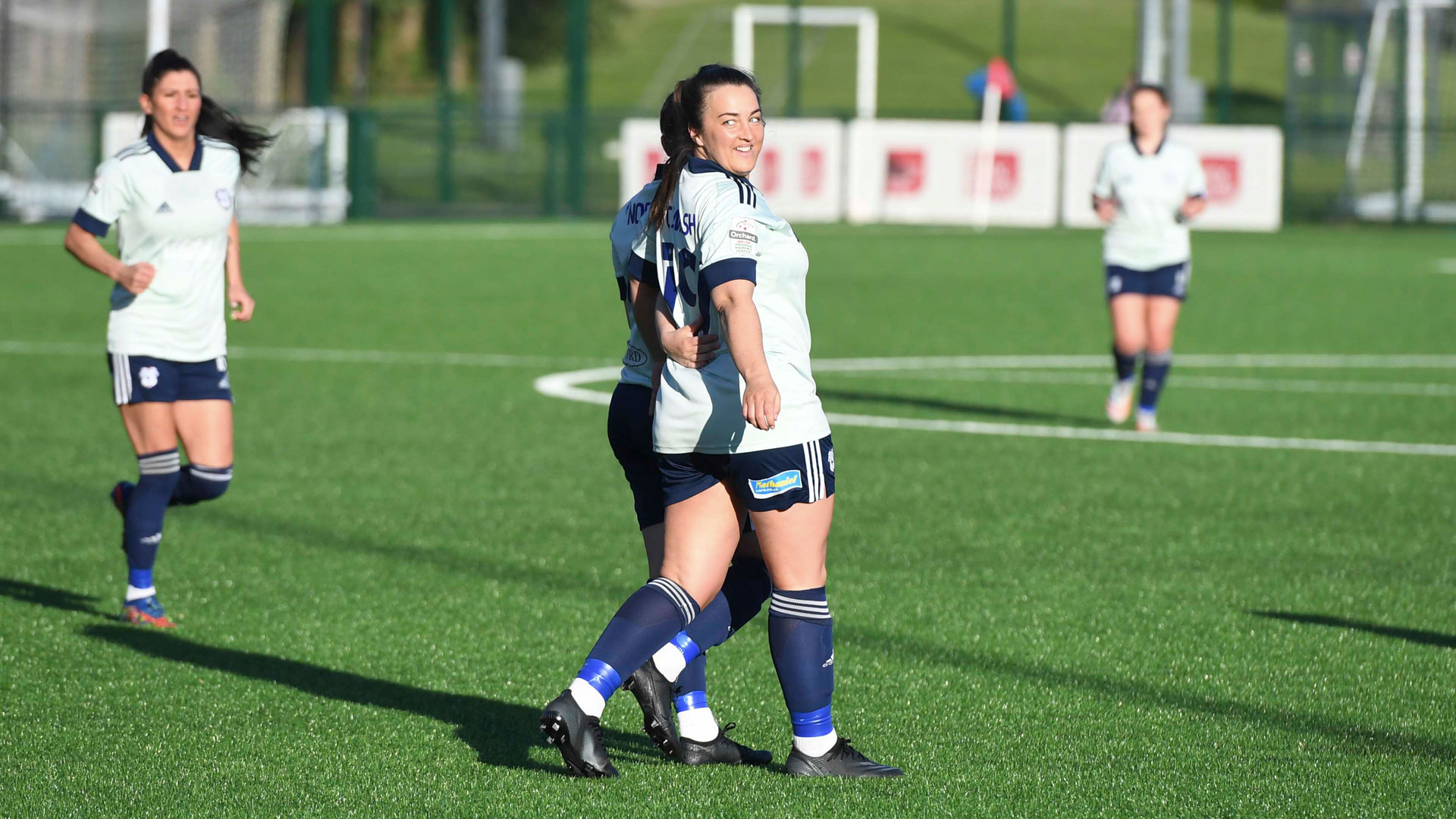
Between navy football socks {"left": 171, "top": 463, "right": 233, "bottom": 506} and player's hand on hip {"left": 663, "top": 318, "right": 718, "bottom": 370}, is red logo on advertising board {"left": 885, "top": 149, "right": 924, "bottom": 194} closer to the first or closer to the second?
navy football socks {"left": 171, "top": 463, "right": 233, "bottom": 506}

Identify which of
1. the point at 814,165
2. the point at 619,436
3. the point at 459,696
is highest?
the point at 814,165

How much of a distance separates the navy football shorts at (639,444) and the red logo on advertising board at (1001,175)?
1142 inches

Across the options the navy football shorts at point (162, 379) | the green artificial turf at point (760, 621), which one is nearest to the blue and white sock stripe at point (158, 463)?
the navy football shorts at point (162, 379)

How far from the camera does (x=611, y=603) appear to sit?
23.8 ft

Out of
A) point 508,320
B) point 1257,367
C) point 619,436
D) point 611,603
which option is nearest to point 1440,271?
point 1257,367

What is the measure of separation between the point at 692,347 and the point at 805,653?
33.3 inches

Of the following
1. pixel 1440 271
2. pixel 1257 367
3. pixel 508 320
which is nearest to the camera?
pixel 1257 367

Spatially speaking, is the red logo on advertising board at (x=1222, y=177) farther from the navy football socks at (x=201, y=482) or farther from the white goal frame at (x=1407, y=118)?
the navy football socks at (x=201, y=482)

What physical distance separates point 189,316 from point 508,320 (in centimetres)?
1145

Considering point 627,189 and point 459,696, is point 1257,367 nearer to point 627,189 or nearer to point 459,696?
point 459,696

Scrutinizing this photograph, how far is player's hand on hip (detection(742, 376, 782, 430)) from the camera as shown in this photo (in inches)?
175

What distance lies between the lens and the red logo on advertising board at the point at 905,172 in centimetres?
3394

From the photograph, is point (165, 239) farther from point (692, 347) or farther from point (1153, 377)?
point (1153, 377)

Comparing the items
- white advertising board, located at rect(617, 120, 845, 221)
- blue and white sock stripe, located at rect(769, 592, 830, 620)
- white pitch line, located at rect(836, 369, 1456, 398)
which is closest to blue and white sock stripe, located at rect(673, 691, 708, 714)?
blue and white sock stripe, located at rect(769, 592, 830, 620)
